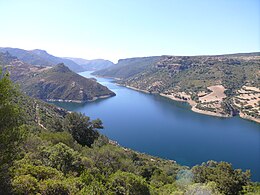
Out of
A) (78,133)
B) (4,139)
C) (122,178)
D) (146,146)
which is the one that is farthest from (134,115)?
(4,139)

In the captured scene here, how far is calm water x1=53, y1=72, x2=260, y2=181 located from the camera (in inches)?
2586

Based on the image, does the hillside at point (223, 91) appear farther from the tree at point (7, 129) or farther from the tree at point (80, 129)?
the tree at point (7, 129)

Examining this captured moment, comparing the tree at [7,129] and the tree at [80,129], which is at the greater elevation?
the tree at [7,129]

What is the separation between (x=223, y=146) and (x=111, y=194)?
65.0m

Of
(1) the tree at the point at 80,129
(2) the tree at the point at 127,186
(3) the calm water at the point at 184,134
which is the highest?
(2) the tree at the point at 127,186

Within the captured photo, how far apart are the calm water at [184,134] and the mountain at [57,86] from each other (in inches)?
1310

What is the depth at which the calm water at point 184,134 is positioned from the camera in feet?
216

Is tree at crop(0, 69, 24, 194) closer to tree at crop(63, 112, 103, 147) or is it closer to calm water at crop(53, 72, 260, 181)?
tree at crop(63, 112, 103, 147)

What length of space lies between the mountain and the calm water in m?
33.3

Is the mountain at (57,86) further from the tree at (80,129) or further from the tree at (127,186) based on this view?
the tree at (127,186)

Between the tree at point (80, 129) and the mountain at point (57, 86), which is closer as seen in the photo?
the tree at point (80, 129)

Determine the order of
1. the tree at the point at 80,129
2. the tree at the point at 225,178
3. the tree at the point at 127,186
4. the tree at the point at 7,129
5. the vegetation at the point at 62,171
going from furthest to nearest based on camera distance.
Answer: the tree at the point at 80,129
the tree at the point at 225,178
the tree at the point at 127,186
the vegetation at the point at 62,171
the tree at the point at 7,129

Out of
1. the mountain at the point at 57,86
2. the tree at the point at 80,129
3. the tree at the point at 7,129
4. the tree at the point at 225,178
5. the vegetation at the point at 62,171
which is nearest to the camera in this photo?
the tree at the point at 7,129

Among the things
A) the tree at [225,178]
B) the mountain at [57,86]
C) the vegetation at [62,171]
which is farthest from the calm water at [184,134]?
the mountain at [57,86]
